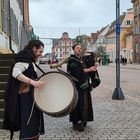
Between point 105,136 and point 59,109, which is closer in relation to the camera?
point 59,109

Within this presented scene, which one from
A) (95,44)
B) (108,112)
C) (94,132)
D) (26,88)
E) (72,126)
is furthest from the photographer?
(95,44)

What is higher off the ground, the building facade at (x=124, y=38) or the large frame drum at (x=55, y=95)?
the building facade at (x=124, y=38)

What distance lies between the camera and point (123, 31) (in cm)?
11281

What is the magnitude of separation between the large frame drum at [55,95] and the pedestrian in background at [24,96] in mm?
121

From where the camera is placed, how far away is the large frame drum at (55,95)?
6.44 m

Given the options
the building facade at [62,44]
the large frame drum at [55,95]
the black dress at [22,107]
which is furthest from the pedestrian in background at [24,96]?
the building facade at [62,44]

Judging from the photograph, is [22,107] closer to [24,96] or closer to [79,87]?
[24,96]

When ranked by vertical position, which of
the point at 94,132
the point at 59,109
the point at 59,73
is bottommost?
the point at 94,132

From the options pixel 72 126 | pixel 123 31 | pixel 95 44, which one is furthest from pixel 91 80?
pixel 95 44

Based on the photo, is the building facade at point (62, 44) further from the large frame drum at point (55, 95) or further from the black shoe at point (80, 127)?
the large frame drum at point (55, 95)

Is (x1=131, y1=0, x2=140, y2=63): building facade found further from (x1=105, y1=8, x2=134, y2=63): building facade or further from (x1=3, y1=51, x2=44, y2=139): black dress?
(x1=3, y1=51, x2=44, y2=139): black dress

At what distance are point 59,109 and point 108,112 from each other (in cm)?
558

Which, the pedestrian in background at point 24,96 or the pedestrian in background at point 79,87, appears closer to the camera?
the pedestrian in background at point 24,96

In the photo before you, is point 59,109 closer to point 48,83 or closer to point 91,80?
point 48,83
